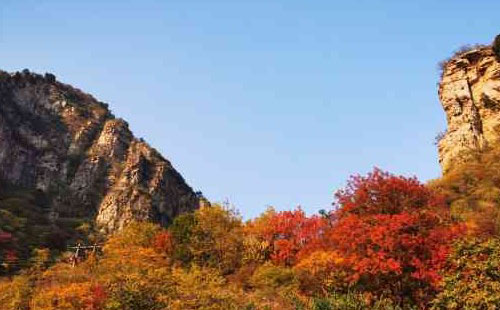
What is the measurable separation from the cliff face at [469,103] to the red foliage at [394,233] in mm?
24533

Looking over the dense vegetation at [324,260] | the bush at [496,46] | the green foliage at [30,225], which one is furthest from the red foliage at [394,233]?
the green foliage at [30,225]

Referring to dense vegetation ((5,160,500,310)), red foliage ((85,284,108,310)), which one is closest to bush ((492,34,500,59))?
dense vegetation ((5,160,500,310))

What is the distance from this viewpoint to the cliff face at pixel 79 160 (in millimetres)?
97250

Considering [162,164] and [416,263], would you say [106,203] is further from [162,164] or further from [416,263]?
[416,263]

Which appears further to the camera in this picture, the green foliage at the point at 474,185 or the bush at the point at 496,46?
the bush at the point at 496,46

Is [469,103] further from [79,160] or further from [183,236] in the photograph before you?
[79,160]

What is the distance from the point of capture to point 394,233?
30484 mm

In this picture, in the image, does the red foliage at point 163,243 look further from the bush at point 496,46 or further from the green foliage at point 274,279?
the bush at point 496,46

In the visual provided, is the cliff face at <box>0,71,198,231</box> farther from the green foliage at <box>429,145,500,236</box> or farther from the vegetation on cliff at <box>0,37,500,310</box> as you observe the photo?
the green foliage at <box>429,145,500,236</box>

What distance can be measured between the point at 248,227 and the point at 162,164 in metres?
66.0

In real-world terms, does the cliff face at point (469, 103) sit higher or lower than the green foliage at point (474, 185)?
higher

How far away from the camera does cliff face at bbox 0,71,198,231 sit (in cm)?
9725

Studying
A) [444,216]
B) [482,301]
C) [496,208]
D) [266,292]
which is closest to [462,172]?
[496,208]

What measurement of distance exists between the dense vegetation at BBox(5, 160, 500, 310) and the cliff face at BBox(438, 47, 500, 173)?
4.83 metres
